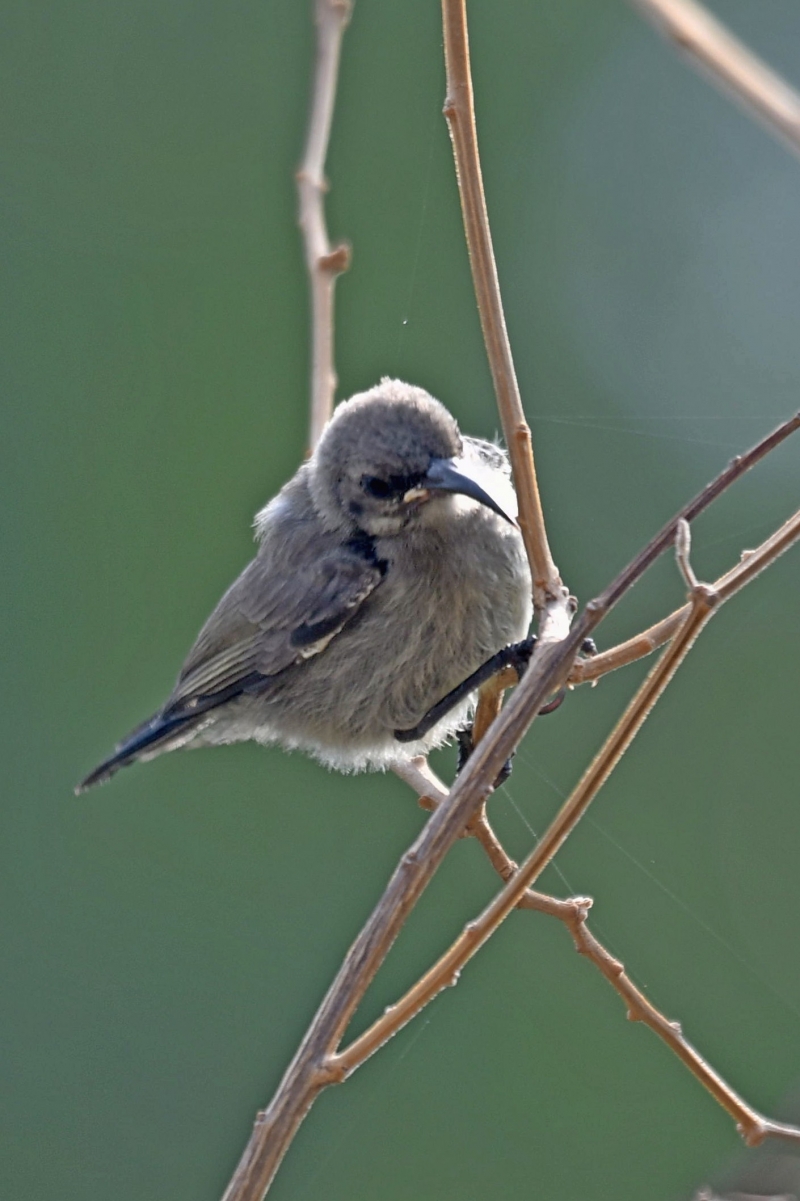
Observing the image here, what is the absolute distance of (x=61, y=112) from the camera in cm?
668

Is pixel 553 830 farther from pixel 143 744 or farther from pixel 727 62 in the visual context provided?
pixel 143 744

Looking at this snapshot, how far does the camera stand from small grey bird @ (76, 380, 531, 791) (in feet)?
8.88

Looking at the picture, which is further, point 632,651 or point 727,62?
point 632,651

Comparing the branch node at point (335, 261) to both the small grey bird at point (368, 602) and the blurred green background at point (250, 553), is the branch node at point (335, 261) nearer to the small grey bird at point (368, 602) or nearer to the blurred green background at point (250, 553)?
the small grey bird at point (368, 602)

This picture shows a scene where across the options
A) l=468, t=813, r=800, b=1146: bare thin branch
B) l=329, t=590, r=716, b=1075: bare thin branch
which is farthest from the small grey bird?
l=329, t=590, r=716, b=1075: bare thin branch

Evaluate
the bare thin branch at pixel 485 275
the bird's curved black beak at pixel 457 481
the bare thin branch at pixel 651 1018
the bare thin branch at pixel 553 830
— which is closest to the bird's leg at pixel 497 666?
the bird's curved black beak at pixel 457 481

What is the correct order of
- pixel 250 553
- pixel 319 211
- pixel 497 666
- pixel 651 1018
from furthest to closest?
pixel 250 553 < pixel 319 211 < pixel 497 666 < pixel 651 1018

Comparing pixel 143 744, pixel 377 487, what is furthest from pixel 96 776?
pixel 377 487

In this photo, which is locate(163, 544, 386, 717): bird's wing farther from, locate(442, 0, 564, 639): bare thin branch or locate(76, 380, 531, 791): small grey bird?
locate(442, 0, 564, 639): bare thin branch

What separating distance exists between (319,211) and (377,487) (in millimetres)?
680

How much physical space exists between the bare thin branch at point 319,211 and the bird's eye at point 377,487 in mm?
358

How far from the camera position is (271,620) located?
301 centimetres

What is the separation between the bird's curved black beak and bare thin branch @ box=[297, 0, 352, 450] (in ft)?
1.60

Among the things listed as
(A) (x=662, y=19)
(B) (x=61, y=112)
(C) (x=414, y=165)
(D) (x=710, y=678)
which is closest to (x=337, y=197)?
(C) (x=414, y=165)
